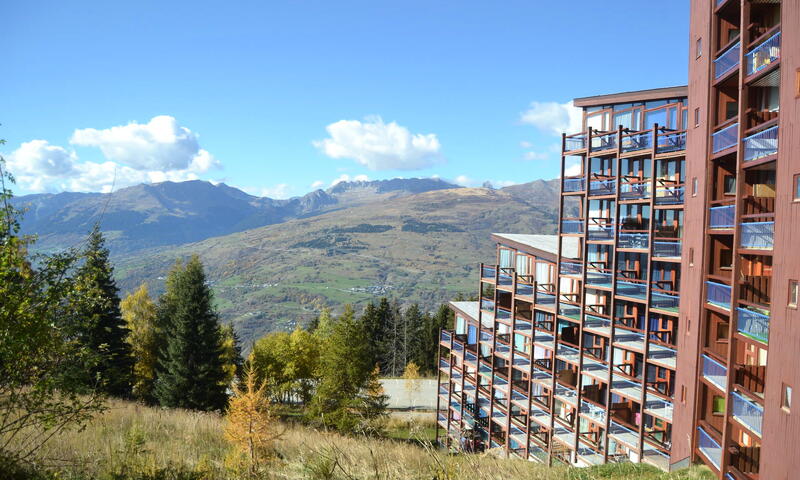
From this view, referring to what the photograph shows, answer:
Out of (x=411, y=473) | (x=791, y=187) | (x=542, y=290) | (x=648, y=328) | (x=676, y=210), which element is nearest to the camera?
(x=411, y=473)

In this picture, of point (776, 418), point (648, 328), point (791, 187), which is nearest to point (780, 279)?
point (791, 187)

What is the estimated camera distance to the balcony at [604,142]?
2286cm

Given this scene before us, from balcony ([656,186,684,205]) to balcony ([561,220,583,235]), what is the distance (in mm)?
3775

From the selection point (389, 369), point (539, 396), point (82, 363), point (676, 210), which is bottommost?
point (389, 369)

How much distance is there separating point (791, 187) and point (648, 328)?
33.0 feet

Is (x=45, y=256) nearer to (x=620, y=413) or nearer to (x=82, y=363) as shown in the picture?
(x=82, y=363)

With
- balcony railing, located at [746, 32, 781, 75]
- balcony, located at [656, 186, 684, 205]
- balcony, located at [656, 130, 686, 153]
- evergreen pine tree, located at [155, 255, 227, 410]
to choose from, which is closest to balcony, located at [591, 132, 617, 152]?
balcony, located at [656, 130, 686, 153]

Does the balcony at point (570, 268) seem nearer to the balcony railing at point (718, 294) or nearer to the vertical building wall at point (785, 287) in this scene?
the balcony railing at point (718, 294)

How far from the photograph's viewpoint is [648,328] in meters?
19.6

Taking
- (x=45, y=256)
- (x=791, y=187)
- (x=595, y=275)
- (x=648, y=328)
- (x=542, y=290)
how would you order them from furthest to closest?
(x=542, y=290) < (x=595, y=275) < (x=648, y=328) < (x=791, y=187) < (x=45, y=256)

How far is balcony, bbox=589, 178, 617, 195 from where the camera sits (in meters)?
22.9

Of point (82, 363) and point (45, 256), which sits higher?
point (45, 256)

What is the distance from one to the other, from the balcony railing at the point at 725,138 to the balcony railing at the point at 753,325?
180 inches

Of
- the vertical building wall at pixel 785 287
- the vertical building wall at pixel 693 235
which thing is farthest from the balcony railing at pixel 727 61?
the vertical building wall at pixel 785 287
